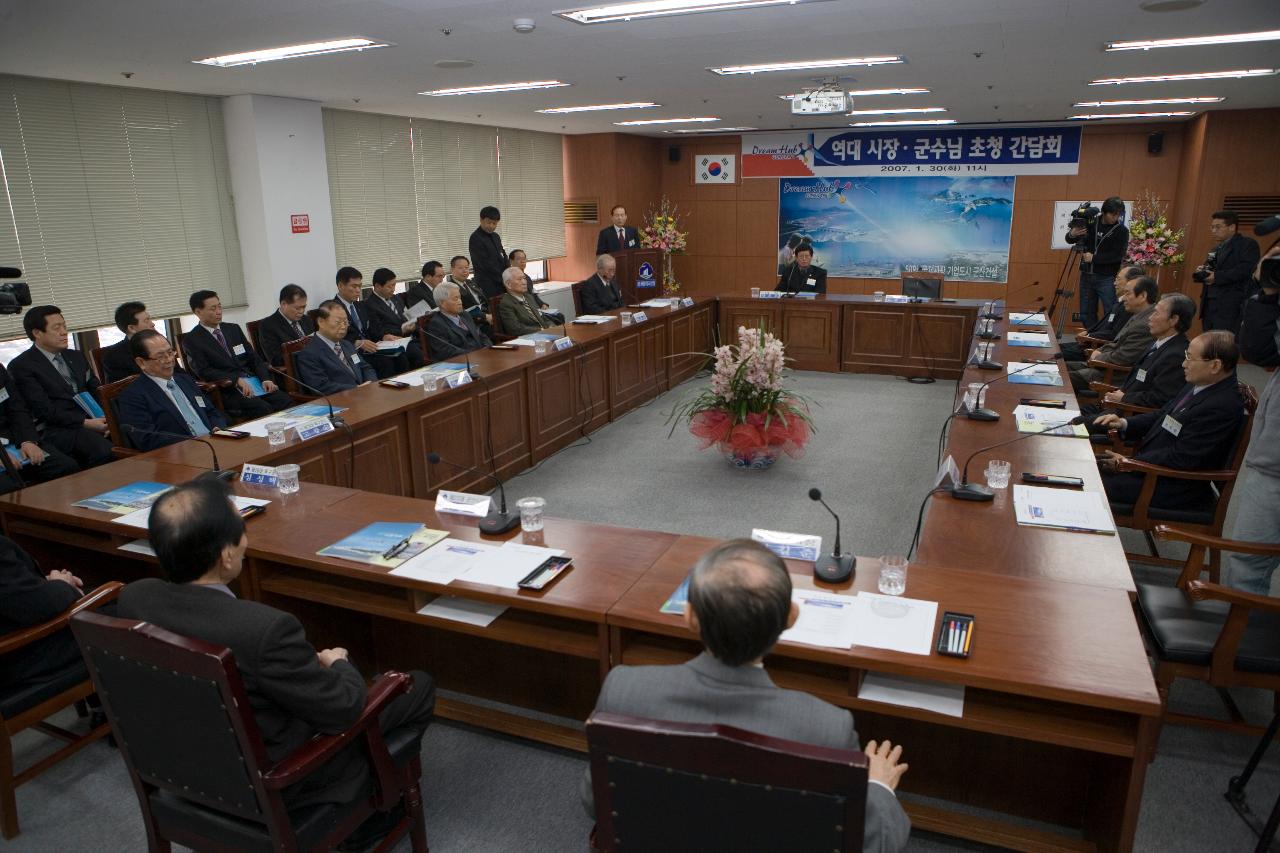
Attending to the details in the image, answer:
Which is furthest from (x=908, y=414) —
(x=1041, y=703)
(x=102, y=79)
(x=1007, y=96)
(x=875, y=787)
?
(x=102, y=79)

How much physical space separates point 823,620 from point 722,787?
86cm

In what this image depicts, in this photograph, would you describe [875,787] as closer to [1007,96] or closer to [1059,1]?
[1059,1]

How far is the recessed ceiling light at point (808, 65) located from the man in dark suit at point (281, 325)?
11.0ft

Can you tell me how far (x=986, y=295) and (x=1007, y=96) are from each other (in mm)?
3952

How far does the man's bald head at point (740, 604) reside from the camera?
1371 mm

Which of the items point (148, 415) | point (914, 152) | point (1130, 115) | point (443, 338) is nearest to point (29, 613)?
point (148, 415)

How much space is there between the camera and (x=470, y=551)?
2.54 metres

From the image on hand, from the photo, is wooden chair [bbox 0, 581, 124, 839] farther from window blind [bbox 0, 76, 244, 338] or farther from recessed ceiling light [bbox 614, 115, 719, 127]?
recessed ceiling light [bbox 614, 115, 719, 127]

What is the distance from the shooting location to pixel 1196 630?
2.50 meters

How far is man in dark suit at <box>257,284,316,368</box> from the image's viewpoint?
6.06 m

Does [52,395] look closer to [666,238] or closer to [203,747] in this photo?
[203,747]

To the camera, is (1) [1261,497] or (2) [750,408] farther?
(2) [750,408]

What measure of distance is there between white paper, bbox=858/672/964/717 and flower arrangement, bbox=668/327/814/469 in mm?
3162

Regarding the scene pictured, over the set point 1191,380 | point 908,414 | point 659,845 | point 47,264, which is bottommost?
point 908,414
